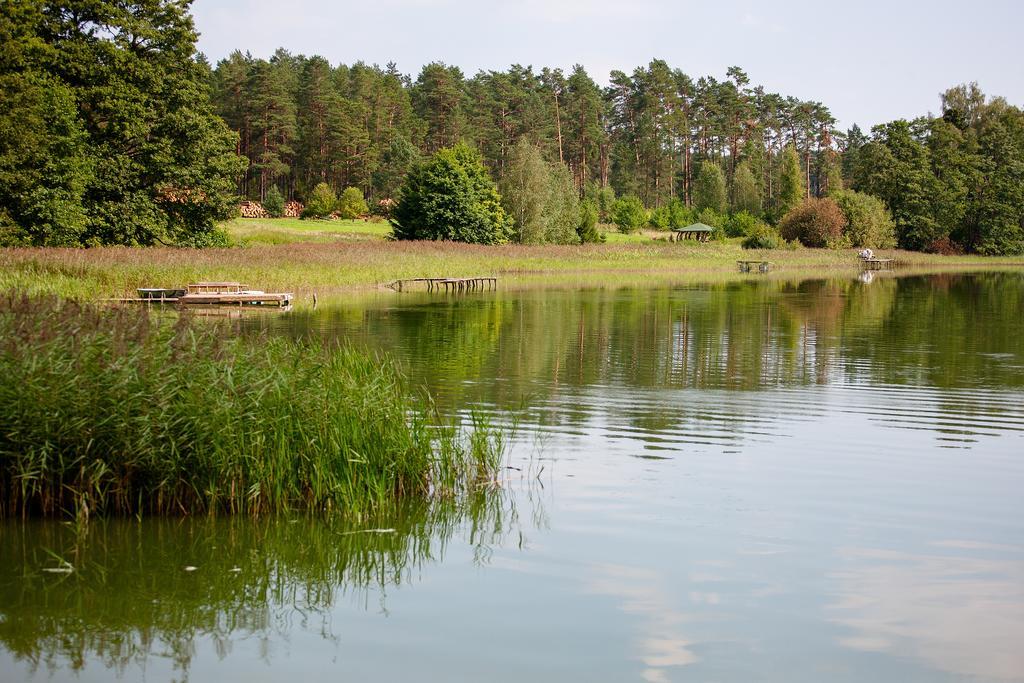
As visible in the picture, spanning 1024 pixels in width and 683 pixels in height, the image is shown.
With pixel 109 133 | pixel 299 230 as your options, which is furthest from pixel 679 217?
pixel 109 133

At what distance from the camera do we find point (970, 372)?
2197cm

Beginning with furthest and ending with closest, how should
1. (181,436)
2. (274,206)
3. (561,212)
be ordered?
1. (274,206)
2. (561,212)
3. (181,436)

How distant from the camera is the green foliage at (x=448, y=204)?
6712cm

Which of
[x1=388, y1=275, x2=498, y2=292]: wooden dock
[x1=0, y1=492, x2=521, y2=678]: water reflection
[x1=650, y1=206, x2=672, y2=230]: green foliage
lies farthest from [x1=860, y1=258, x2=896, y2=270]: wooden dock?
[x1=0, y1=492, x2=521, y2=678]: water reflection

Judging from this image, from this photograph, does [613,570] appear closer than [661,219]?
Yes

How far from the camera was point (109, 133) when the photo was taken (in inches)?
1876

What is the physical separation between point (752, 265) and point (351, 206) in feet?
111

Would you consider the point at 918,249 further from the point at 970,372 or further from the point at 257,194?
the point at 970,372

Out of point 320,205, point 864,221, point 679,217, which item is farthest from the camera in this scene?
point 679,217

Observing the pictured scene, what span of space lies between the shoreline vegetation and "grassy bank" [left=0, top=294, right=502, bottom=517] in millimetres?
7434

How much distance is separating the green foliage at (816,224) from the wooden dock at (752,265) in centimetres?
1310

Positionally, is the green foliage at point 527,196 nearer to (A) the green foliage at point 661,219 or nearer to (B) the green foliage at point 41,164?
(A) the green foliage at point 661,219

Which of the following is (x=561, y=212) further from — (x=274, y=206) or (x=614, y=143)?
(x=614, y=143)

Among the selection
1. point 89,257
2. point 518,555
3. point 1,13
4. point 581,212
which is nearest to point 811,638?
point 518,555
